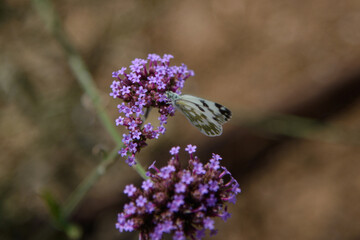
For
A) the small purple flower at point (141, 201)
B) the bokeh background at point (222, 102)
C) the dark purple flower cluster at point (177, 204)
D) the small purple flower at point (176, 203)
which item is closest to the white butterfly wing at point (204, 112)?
the dark purple flower cluster at point (177, 204)

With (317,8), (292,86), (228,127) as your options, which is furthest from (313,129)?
(317,8)

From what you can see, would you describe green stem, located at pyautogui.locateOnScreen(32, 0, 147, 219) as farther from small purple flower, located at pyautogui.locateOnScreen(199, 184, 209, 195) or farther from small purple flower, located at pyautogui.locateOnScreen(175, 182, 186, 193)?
small purple flower, located at pyautogui.locateOnScreen(199, 184, 209, 195)

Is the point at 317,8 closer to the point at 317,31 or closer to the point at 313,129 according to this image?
the point at 317,31

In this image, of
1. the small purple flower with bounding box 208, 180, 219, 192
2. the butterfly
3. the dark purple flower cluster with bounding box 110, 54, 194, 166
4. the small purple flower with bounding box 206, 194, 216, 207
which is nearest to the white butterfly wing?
the butterfly

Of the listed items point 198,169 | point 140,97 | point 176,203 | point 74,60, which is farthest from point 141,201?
point 74,60

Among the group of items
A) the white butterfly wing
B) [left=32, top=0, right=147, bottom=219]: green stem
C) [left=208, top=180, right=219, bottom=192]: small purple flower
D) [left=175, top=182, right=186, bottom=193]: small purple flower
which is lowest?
[left=208, top=180, right=219, bottom=192]: small purple flower
